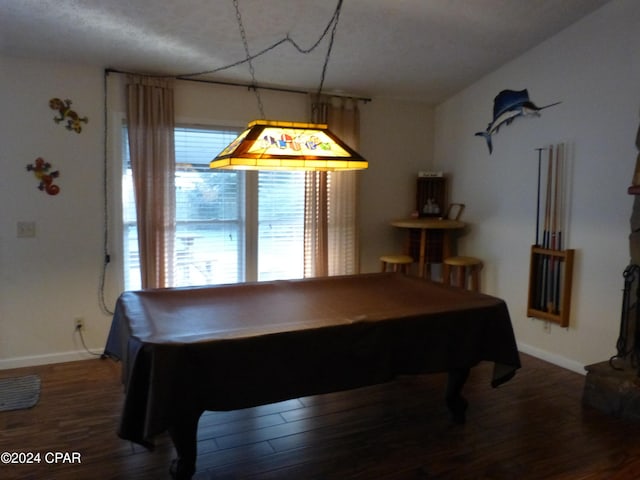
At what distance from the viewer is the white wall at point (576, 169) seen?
3.36 meters

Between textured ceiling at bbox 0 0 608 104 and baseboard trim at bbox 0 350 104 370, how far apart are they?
7.42 feet

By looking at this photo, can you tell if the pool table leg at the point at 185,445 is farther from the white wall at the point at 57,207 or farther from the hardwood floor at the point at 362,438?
the white wall at the point at 57,207

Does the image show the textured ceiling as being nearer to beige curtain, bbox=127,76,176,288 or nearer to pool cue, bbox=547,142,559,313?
beige curtain, bbox=127,76,176,288

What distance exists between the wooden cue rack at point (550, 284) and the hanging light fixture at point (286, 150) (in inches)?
80.8

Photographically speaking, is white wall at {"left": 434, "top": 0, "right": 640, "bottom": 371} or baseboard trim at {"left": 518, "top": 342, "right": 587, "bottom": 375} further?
baseboard trim at {"left": 518, "top": 342, "right": 587, "bottom": 375}

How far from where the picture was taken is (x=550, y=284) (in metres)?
3.85

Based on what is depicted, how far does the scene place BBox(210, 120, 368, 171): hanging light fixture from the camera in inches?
96.0

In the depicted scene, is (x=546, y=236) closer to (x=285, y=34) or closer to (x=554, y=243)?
(x=554, y=243)

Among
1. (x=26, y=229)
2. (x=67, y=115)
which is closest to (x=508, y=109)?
(x=67, y=115)

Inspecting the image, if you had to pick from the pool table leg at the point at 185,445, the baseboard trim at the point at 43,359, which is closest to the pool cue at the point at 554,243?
the pool table leg at the point at 185,445

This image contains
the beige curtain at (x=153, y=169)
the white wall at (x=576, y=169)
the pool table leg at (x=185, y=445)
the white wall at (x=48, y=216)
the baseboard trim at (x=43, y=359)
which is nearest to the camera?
the pool table leg at (x=185, y=445)

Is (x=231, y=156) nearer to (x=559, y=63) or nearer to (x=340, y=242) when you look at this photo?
(x=340, y=242)

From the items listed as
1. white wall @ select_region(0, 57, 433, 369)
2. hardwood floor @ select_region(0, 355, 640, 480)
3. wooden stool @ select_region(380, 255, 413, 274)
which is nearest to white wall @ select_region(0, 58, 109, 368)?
white wall @ select_region(0, 57, 433, 369)

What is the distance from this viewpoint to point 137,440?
6.28ft
